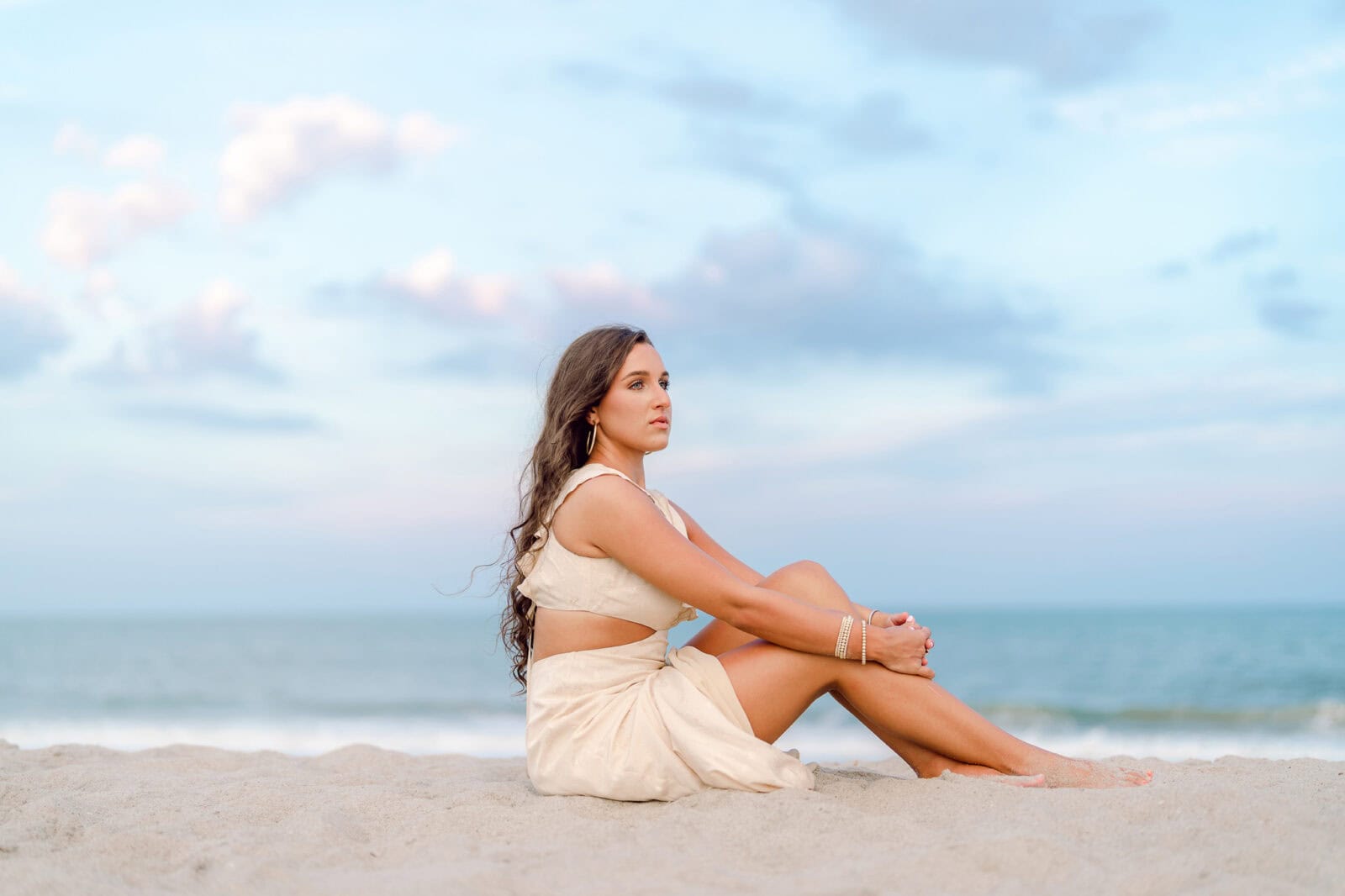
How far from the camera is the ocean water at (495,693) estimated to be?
37.8 ft

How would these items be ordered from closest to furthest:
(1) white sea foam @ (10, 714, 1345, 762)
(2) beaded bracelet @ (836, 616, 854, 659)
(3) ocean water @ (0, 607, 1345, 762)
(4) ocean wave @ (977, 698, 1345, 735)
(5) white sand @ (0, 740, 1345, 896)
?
(5) white sand @ (0, 740, 1345, 896), (2) beaded bracelet @ (836, 616, 854, 659), (1) white sea foam @ (10, 714, 1345, 762), (3) ocean water @ (0, 607, 1345, 762), (4) ocean wave @ (977, 698, 1345, 735)

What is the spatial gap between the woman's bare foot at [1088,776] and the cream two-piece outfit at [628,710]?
842 mm

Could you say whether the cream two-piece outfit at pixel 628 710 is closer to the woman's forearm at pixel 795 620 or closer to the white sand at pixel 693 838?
the white sand at pixel 693 838

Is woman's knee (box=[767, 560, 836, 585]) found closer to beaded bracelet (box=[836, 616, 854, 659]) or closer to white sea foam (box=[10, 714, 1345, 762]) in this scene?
beaded bracelet (box=[836, 616, 854, 659])

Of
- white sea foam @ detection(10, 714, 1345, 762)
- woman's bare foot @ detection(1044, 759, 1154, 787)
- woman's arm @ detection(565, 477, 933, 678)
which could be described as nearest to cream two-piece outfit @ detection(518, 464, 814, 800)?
woman's arm @ detection(565, 477, 933, 678)

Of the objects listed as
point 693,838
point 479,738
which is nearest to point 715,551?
point 693,838

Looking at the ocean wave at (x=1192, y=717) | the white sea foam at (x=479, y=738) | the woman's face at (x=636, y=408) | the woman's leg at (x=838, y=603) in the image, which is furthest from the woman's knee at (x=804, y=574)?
the ocean wave at (x=1192, y=717)

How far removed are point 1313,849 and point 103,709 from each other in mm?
19068

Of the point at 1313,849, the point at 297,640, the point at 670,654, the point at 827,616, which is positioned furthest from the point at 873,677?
the point at 297,640

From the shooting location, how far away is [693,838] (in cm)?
288

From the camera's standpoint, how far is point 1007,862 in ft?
8.27

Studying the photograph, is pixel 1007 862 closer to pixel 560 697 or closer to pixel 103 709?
pixel 560 697

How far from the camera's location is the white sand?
245 centimetres

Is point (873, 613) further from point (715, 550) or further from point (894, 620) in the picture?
point (715, 550)
